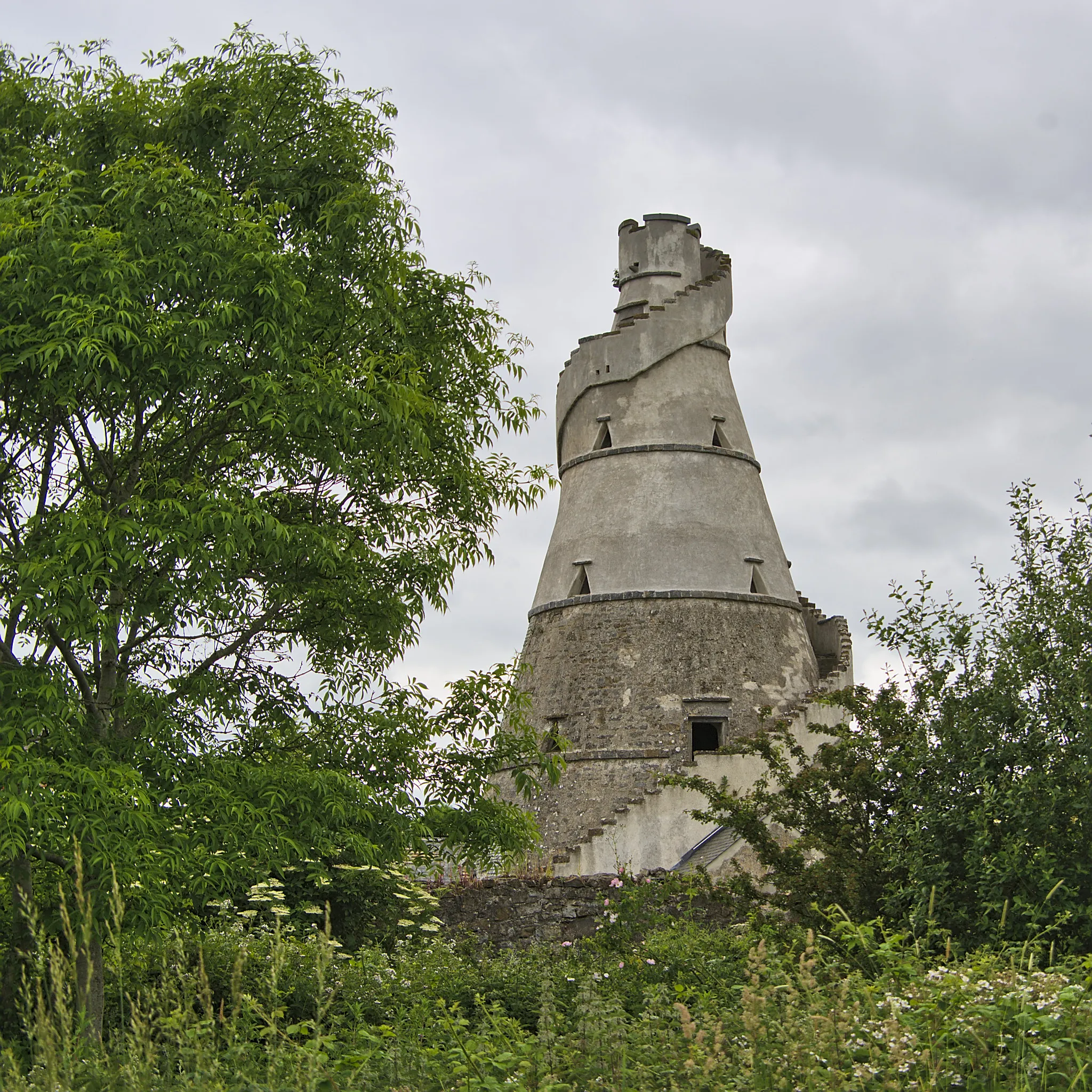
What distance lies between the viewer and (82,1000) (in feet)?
25.9

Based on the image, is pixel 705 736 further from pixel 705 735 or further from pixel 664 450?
pixel 664 450

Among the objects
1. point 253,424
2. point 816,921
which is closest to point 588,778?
point 816,921

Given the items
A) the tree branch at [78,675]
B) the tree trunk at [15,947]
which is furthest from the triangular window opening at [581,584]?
the tree branch at [78,675]

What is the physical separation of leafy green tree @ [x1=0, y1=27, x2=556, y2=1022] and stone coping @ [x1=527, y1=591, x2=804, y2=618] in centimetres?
1311

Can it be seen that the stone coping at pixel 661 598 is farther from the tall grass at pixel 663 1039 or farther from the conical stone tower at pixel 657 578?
the tall grass at pixel 663 1039

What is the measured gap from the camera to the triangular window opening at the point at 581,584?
25125 millimetres

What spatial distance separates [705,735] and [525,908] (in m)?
7.60

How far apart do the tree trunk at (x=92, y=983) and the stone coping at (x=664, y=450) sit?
17862mm

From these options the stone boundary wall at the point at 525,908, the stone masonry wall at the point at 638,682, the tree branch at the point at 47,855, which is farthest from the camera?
the stone masonry wall at the point at 638,682

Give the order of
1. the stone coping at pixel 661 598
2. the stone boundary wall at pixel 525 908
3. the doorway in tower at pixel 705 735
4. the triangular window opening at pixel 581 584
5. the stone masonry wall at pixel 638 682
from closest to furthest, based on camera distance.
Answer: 1. the stone boundary wall at pixel 525 908
2. the stone masonry wall at pixel 638 682
3. the doorway in tower at pixel 705 735
4. the stone coping at pixel 661 598
5. the triangular window opening at pixel 581 584

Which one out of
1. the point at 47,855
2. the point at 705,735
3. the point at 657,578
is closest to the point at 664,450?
the point at 657,578

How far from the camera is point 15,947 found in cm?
902

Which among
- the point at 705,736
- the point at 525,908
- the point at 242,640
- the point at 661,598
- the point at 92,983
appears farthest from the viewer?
the point at 661,598

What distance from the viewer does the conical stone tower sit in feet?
74.7
